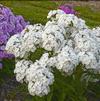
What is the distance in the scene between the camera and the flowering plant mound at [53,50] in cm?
923

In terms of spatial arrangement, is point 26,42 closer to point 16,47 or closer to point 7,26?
point 16,47

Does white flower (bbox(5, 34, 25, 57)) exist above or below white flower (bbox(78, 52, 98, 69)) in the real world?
below

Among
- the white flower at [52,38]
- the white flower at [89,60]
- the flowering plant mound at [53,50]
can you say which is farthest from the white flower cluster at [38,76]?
the white flower at [89,60]

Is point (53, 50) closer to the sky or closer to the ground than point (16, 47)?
closer to the sky

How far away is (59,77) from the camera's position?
9664 mm

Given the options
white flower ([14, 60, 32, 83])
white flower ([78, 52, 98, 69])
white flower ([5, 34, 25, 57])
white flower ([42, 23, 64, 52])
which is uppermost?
white flower ([42, 23, 64, 52])

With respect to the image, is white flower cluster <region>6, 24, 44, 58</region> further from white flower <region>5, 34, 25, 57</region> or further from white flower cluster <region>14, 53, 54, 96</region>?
white flower cluster <region>14, 53, 54, 96</region>

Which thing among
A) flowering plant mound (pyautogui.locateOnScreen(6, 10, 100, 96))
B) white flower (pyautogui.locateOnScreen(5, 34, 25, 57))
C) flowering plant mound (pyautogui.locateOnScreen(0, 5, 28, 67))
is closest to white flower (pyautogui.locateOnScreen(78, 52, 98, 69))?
flowering plant mound (pyautogui.locateOnScreen(6, 10, 100, 96))

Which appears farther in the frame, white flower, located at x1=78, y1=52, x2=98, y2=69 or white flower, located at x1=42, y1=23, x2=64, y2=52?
white flower, located at x1=42, y1=23, x2=64, y2=52

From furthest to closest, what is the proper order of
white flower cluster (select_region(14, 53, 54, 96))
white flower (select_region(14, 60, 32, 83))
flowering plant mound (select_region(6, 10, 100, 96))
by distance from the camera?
white flower (select_region(14, 60, 32, 83)), flowering plant mound (select_region(6, 10, 100, 96)), white flower cluster (select_region(14, 53, 54, 96))

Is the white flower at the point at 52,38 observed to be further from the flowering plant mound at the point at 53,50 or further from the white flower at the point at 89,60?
the white flower at the point at 89,60

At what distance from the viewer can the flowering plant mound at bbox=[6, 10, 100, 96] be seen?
9.23m

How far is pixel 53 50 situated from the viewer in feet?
31.8

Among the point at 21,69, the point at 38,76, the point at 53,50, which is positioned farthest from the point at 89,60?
the point at 21,69
